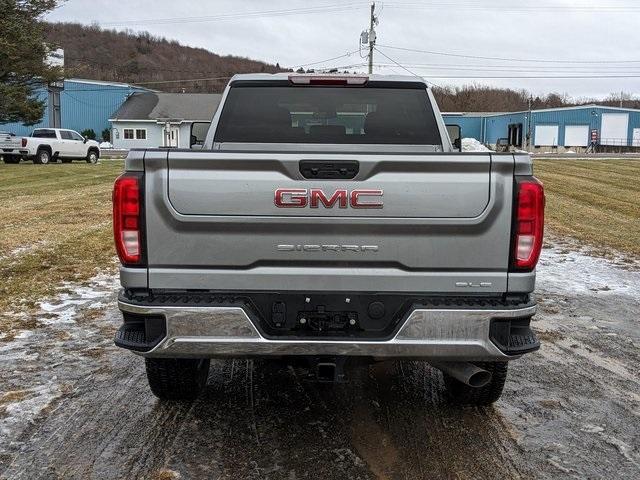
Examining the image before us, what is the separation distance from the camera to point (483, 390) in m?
4.12

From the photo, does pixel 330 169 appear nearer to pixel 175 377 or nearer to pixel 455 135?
pixel 175 377

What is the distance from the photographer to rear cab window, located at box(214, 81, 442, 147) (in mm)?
4871

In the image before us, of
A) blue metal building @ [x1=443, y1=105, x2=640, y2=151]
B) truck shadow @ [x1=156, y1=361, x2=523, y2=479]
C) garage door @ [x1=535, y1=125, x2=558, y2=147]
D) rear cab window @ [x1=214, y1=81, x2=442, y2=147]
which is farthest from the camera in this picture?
garage door @ [x1=535, y1=125, x2=558, y2=147]

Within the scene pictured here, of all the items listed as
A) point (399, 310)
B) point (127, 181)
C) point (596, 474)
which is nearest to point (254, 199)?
point (127, 181)

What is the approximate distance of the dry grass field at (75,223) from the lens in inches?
305

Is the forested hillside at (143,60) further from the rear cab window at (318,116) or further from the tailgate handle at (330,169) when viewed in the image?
the tailgate handle at (330,169)

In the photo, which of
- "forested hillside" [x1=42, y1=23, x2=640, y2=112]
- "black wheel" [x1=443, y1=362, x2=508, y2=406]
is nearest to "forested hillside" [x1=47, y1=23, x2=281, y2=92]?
"forested hillside" [x1=42, y1=23, x2=640, y2=112]

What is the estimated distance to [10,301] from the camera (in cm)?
657

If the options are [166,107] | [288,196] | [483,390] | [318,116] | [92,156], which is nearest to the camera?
[288,196]

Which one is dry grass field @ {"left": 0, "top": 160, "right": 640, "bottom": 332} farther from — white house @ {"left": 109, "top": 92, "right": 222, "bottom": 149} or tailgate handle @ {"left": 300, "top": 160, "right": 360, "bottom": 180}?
white house @ {"left": 109, "top": 92, "right": 222, "bottom": 149}

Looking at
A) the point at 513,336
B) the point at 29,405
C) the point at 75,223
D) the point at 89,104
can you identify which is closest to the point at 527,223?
the point at 513,336

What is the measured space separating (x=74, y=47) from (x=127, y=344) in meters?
91.1

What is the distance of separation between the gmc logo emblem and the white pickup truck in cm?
2932

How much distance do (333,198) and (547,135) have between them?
70.7 m
